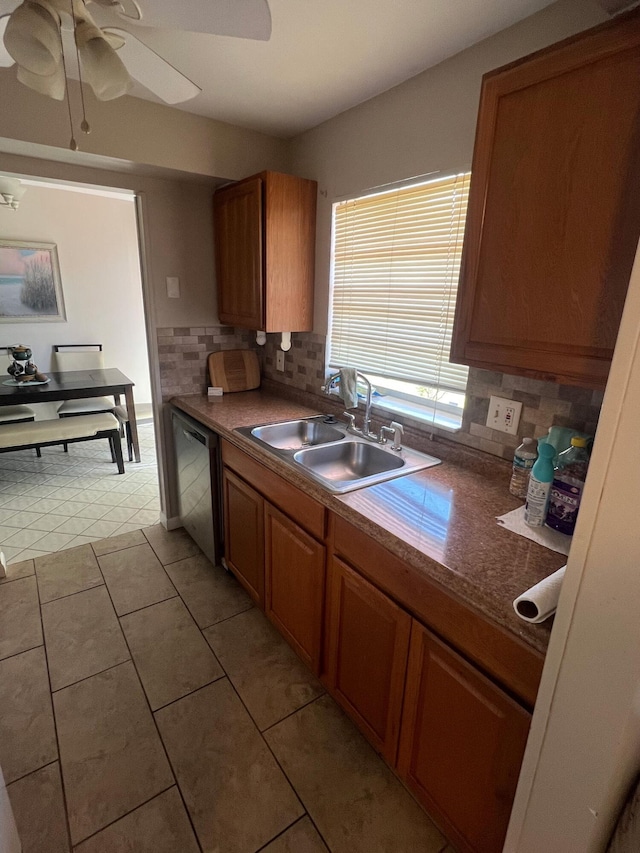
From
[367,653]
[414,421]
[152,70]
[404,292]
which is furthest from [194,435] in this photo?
[152,70]

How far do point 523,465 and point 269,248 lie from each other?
157 cm

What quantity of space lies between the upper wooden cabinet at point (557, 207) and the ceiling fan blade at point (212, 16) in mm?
594

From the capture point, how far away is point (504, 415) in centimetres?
150

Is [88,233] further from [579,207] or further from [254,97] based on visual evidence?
[579,207]

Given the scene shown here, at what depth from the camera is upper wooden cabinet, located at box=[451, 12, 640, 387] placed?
2.97 feet

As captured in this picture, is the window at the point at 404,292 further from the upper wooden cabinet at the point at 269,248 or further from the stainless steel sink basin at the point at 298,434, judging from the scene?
the stainless steel sink basin at the point at 298,434

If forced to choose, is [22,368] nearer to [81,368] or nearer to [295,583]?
[81,368]

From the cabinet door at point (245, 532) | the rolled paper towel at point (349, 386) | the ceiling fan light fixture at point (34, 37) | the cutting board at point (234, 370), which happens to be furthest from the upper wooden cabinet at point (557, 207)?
the cutting board at point (234, 370)

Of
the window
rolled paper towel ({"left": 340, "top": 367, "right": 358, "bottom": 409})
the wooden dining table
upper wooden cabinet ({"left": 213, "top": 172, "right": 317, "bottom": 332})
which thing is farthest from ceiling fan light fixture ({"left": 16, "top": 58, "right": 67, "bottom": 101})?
the wooden dining table

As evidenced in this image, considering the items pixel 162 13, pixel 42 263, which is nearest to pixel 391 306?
pixel 162 13

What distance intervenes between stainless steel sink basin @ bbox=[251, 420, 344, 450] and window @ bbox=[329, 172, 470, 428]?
0.98ft

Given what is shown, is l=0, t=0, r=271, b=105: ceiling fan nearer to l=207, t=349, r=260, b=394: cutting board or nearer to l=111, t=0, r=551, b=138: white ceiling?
l=111, t=0, r=551, b=138: white ceiling

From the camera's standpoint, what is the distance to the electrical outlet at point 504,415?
1.47m

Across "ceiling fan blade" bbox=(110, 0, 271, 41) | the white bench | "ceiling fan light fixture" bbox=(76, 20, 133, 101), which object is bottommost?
the white bench
